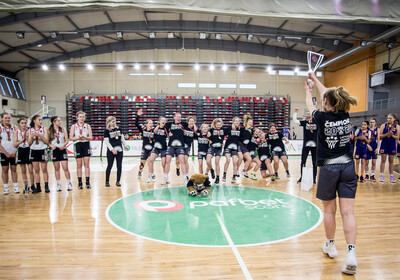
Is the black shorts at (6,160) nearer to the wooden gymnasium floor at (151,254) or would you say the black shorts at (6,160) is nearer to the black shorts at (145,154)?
the wooden gymnasium floor at (151,254)

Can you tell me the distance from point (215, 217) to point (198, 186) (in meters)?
1.49

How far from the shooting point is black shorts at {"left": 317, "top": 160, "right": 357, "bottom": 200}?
232cm

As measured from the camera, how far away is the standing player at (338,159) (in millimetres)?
2312

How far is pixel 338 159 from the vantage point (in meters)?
2.36

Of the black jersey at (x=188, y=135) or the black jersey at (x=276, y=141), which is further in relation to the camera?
the black jersey at (x=276, y=141)

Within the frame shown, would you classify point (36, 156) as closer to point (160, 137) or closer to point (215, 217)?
point (160, 137)

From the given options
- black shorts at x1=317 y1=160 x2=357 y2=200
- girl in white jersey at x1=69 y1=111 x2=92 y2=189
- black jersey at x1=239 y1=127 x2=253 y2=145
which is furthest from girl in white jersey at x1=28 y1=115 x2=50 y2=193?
black shorts at x1=317 y1=160 x2=357 y2=200

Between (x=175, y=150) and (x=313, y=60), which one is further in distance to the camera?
Result: (x=175, y=150)

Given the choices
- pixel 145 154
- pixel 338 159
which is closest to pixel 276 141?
pixel 145 154

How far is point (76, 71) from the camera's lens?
20.3m

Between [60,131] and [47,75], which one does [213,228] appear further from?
[47,75]

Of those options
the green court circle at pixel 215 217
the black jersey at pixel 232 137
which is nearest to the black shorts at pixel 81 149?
the green court circle at pixel 215 217

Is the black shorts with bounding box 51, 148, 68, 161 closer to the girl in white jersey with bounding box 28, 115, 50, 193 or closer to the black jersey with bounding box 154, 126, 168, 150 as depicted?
the girl in white jersey with bounding box 28, 115, 50, 193

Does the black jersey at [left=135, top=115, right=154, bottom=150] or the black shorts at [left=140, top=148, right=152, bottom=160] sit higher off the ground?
the black jersey at [left=135, top=115, right=154, bottom=150]
